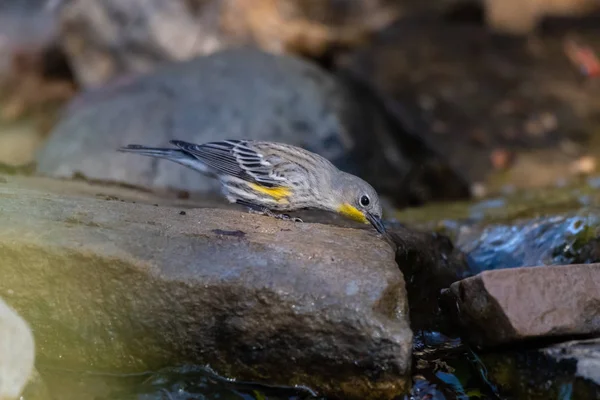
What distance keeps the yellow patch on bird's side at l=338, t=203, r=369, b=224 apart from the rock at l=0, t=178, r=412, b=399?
116cm

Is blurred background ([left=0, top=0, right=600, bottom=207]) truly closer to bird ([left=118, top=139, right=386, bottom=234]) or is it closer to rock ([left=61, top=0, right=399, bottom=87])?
rock ([left=61, top=0, right=399, bottom=87])

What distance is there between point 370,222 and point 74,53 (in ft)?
25.7

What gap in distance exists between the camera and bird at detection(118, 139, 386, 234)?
18.6 ft

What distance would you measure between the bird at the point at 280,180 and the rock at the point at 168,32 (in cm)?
516

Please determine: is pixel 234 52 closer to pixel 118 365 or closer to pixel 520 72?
pixel 520 72

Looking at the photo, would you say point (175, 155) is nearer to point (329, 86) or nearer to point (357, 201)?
point (357, 201)

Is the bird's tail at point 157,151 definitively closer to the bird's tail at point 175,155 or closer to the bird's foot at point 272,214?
the bird's tail at point 175,155

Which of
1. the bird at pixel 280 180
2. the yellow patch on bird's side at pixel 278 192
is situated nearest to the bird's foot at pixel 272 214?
the bird at pixel 280 180

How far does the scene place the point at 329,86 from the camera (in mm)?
9664

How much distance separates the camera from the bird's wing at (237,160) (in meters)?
5.93

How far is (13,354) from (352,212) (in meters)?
2.80

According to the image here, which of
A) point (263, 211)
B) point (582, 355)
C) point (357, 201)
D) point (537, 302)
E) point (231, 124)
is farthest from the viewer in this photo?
point (231, 124)

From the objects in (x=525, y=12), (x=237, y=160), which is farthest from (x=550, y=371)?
(x=525, y=12)

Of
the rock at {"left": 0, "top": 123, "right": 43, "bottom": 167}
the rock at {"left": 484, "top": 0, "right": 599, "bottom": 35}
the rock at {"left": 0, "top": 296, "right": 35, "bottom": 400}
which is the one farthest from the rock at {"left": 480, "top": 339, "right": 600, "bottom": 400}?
the rock at {"left": 484, "top": 0, "right": 599, "bottom": 35}
